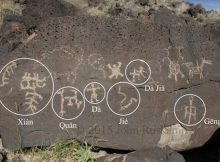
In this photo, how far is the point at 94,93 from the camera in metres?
5.80

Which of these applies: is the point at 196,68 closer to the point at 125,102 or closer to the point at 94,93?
the point at 125,102

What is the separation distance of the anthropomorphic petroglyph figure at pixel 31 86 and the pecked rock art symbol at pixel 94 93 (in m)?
0.53

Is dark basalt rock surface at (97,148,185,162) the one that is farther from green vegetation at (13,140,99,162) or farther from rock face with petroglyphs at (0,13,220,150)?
rock face with petroglyphs at (0,13,220,150)

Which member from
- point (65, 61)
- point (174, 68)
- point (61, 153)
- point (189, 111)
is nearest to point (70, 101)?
point (65, 61)

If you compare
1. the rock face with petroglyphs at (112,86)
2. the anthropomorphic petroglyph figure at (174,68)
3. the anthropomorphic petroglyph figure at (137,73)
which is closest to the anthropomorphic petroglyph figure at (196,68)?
the rock face with petroglyphs at (112,86)

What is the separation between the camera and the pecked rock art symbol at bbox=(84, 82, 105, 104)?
19.0ft

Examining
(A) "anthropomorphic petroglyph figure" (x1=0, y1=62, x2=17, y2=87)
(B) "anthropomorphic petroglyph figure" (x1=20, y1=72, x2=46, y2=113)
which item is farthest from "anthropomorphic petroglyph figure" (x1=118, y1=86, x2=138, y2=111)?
(A) "anthropomorphic petroglyph figure" (x1=0, y1=62, x2=17, y2=87)

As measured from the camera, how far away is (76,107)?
19.0 feet

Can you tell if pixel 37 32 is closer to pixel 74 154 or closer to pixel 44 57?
pixel 44 57

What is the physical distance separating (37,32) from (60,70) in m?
0.53

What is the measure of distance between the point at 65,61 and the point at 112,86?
2.12 ft

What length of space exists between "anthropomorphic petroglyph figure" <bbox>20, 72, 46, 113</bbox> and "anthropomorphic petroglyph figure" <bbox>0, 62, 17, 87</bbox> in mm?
163

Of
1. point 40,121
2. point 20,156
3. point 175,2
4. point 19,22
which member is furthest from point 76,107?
point 175,2

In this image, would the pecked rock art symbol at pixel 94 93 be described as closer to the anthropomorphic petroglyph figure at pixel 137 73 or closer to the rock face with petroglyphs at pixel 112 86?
the rock face with petroglyphs at pixel 112 86
